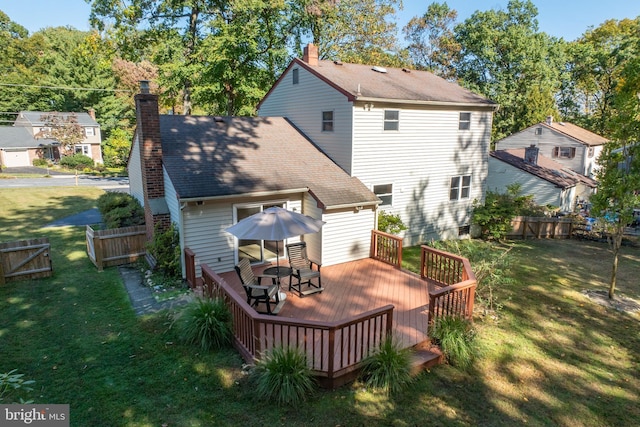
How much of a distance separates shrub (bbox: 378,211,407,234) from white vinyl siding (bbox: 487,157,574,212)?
45.3 ft

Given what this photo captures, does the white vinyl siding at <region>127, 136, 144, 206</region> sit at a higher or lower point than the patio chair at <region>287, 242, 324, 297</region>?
higher

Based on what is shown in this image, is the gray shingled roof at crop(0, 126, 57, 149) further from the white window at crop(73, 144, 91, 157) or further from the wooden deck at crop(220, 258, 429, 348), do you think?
the wooden deck at crop(220, 258, 429, 348)

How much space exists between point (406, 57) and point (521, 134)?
12.1 metres

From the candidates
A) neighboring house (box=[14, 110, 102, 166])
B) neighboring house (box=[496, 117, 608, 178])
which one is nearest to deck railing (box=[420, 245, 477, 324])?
neighboring house (box=[496, 117, 608, 178])

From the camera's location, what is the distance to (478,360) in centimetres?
700

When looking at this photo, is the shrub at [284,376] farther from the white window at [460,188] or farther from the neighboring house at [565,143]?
the neighboring house at [565,143]

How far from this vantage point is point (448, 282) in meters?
10.0

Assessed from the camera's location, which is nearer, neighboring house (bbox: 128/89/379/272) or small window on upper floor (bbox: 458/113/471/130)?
neighboring house (bbox: 128/89/379/272)

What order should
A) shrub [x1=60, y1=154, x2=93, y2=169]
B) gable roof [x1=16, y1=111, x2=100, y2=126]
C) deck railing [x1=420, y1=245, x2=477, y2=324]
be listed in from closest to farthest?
deck railing [x1=420, y1=245, x2=477, y2=324], shrub [x1=60, y1=154, x2=93, y2=169], gable roof [x1=16, y1=111, x2=100, y2=126]

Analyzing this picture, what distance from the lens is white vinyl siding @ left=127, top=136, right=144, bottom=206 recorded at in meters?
13.7

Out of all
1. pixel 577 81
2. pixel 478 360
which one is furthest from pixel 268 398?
pixel 577 81

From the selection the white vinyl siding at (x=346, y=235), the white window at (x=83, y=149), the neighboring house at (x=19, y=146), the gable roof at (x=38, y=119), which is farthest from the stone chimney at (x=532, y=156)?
the neighboring house at (x=19, y=146)

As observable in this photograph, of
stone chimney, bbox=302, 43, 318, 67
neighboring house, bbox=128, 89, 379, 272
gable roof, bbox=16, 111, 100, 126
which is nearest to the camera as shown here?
neighboring house, bbox=128, 89, 379, 272

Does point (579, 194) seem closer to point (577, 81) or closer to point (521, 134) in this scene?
point (521, 134)
